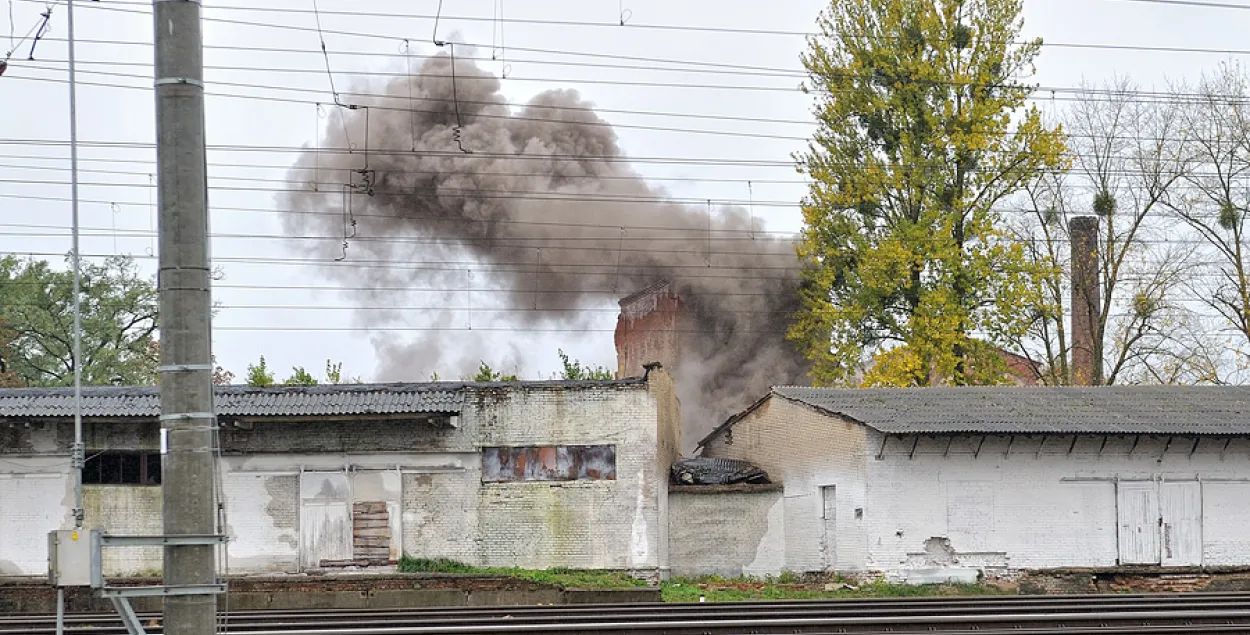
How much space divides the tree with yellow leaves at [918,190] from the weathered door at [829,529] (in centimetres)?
833

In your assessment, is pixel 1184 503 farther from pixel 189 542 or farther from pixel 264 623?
pixel 189 542

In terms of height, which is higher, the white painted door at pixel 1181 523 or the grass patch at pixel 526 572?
the white painted door at pixel 1181 523

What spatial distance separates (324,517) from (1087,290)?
25791mm

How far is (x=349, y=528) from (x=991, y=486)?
12.8 meters


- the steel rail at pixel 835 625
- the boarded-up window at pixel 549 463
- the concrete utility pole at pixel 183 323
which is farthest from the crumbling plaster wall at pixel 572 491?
the concrete utility pole at pixel 183 323

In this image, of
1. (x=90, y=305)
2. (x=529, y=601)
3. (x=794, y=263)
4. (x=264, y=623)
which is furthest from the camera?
(x=90, y=305)

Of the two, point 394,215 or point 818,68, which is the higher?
point 818,68

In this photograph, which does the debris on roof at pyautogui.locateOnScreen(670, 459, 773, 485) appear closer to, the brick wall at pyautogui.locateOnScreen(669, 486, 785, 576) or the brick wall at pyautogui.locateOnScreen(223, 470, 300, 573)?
the brick wall at pyautogui.locateOnScreen(669, 486, 785, 576)

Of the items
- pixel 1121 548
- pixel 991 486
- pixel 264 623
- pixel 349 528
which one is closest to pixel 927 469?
pixel 991 486

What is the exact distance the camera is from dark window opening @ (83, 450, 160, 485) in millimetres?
29344

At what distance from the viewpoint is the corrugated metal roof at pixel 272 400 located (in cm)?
2844

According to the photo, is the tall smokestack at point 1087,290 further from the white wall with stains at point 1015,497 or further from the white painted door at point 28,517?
the white painted door at point 28,517

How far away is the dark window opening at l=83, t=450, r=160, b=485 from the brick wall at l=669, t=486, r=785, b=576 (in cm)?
1079

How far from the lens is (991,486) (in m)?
28.8
